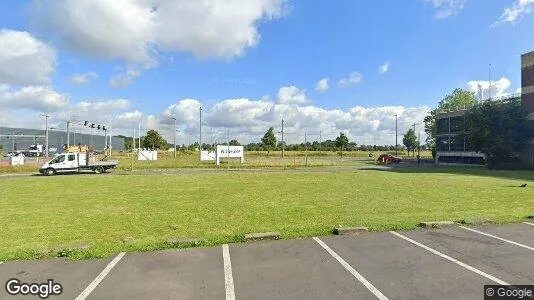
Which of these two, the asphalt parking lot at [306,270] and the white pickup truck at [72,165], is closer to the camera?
the asphalt parking lot at [306,270]

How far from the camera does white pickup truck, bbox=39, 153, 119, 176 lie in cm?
3003

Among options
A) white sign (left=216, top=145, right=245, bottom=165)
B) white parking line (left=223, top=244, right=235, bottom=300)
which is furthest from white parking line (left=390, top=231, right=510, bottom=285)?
white sign (left=216, top=145, right=245, bottom=165)

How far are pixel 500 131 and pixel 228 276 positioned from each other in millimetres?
42446

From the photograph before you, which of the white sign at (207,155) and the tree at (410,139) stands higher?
the tree at (410,139)

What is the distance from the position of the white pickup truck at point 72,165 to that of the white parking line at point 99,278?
2814 centimetres

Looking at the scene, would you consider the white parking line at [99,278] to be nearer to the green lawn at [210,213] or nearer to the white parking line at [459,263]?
the green lawn at [210,213]

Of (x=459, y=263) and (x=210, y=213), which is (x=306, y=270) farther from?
(x=210, y=213)

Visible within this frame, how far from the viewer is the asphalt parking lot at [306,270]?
5.03 meters

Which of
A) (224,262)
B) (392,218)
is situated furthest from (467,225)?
(224,262)

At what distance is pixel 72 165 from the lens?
31.2 meters

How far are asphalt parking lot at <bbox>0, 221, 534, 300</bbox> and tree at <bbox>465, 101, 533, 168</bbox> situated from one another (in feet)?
117

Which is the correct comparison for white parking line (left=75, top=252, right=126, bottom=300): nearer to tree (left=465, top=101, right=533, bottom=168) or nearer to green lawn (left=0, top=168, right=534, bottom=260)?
green lawn (left=0, top=168, right=534, bottom=260)

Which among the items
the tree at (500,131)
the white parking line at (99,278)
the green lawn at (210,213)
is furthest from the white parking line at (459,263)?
the tree at (500,131)

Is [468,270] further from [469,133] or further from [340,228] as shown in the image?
[469,133]
